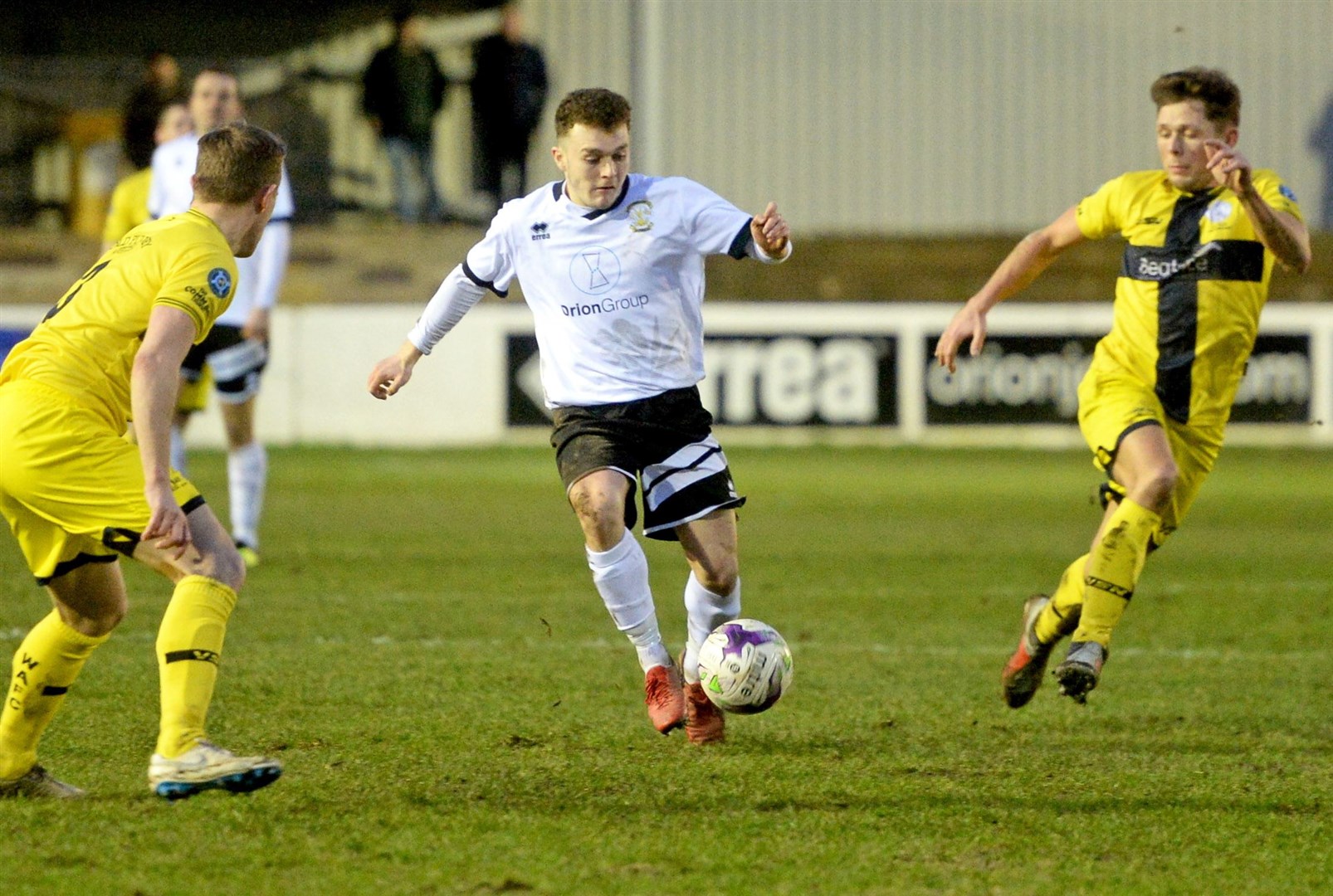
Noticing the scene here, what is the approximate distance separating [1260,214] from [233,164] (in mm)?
2890

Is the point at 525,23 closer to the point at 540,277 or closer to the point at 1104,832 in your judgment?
the point at 540,277

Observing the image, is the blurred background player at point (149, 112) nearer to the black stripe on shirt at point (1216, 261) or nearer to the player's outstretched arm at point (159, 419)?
the black stripe on shirt at point (1216, 261)

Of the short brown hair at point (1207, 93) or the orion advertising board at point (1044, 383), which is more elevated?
the short brown hair at point (1207, 93)

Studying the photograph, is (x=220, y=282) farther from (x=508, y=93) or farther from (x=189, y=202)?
(x=508, y=93)

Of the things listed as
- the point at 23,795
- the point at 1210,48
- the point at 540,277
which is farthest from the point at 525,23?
the point at 23,795

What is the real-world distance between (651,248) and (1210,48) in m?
14.6

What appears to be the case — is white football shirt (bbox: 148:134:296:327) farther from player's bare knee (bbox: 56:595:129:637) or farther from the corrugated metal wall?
the corrugated metal wall

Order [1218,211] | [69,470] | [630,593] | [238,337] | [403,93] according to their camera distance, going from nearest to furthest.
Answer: [69,470]
[630,593]
[1218,211]
[238,337]
[403,93]

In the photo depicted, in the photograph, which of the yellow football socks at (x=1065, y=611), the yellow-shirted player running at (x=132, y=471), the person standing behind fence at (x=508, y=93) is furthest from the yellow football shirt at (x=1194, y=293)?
the person standing behind fence at (x=508, y=93)

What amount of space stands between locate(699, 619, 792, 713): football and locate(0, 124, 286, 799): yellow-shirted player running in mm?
1404

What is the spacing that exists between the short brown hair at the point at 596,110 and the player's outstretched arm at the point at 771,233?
1.63 ft

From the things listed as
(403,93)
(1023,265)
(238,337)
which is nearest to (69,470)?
(1023,265)

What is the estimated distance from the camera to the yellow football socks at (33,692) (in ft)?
14.9

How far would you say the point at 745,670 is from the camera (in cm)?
516
